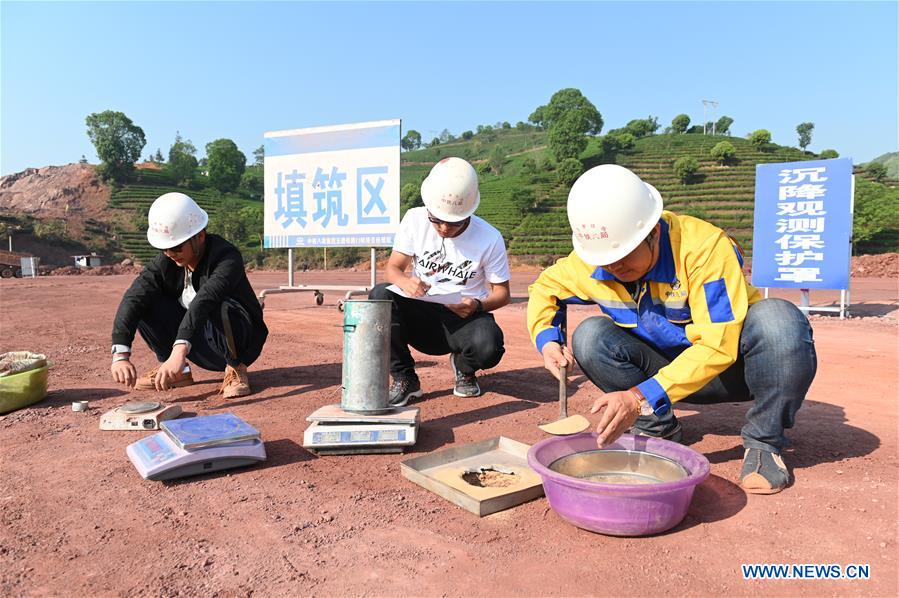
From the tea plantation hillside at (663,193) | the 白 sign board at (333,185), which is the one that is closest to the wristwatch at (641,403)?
the 白 sign board at (333,185)

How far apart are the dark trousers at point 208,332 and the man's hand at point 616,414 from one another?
2.41 meters

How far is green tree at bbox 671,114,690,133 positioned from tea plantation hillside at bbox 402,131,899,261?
1367cm

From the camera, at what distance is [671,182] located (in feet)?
140

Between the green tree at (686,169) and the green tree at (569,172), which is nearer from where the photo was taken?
the green tree at (686,169)

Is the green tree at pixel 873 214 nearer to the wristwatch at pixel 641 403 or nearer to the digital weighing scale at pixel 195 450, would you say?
the wristwatch at pixel 641 403

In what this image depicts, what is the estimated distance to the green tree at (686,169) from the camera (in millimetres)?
41250

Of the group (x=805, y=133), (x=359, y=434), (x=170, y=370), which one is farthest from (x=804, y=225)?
(x=805, y=133)

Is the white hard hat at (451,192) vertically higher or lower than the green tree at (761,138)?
lower

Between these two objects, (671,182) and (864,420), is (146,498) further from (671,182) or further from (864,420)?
(671,182)

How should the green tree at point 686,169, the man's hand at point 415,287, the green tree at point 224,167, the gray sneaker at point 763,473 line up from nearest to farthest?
the gray sneaker at point 763,473 < the man's hand at point 415,287 < the green tree at point 686,169 < the green tree at point 224,167

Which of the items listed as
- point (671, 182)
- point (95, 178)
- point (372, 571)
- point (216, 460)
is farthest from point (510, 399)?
point (95, 178)

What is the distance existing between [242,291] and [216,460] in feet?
4.98

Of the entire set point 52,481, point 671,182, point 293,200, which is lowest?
point 52,481

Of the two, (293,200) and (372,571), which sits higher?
(293,200)
